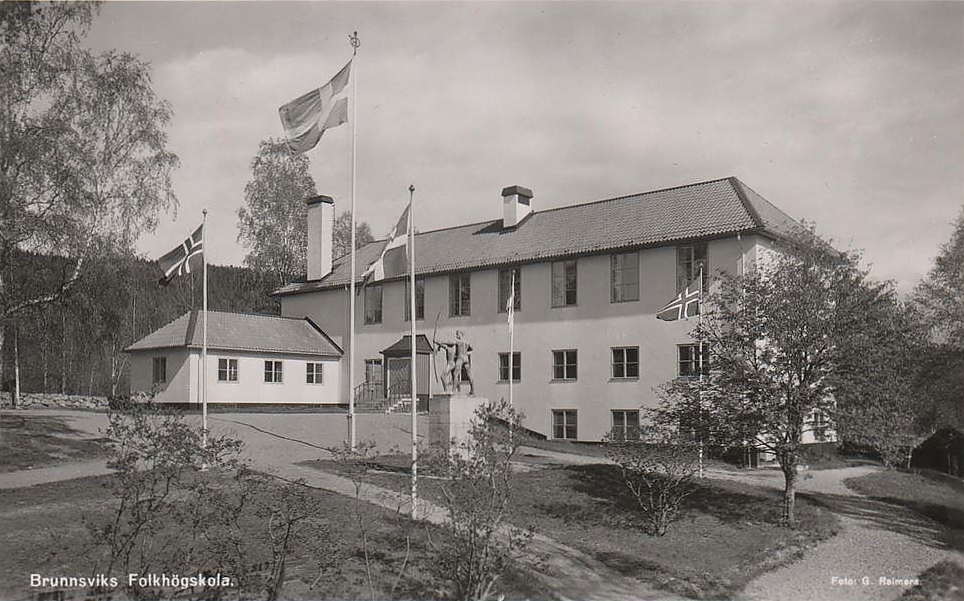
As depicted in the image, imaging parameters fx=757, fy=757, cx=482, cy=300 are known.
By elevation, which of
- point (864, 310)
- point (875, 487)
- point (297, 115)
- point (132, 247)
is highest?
point (297, 115)

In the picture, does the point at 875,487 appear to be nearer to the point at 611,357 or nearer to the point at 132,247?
the point at 611,357

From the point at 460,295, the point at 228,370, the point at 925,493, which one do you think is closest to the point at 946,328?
the point at 925,493

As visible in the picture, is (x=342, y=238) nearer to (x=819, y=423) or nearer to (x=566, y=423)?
(x=566, y=423)

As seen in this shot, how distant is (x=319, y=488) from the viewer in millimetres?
13852

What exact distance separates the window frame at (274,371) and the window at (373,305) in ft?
14.5

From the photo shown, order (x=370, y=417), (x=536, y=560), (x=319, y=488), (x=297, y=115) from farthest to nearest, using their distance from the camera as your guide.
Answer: (x=370, y=417) → (x=297, y=115) → (x=319, y=488) → (x=536, y=560)

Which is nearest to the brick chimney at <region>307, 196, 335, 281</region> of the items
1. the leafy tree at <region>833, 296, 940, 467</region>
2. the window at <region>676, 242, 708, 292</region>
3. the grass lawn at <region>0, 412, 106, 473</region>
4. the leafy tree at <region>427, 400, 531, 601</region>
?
the grass lawn at <region>0, 412, 106, 473</region>

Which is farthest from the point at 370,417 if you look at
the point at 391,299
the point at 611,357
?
the point at 611,357

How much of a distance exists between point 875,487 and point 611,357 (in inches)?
375

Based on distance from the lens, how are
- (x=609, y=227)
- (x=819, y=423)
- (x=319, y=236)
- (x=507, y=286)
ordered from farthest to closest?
(x=319, y=236) → (x=507, y=286) → (x=609, y=227) → (x=819, y=423)

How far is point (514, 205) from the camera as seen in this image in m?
33.0

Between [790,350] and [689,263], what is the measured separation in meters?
11.3

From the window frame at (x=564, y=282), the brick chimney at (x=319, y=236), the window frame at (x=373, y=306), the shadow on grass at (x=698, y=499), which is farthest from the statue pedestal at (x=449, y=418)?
the brick chimney at (x=319, y=236)

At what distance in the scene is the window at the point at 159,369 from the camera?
104 feet
